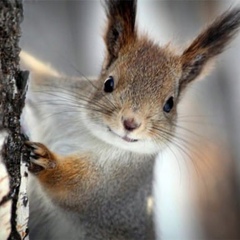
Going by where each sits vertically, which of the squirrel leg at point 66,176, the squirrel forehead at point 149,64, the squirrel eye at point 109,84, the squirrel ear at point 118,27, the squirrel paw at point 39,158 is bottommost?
the squirrel leg at point 66,176

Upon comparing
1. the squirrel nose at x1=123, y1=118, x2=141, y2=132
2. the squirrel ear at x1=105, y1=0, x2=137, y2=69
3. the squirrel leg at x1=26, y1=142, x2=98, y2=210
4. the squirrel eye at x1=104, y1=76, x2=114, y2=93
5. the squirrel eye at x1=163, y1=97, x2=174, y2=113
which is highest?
the squirrel ear at x1=105, y1=0, x2=137, y2=69

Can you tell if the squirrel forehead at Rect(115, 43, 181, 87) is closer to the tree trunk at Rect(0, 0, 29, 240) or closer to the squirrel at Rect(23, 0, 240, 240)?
the squirrel at Rect(23, 0, 240, 240)

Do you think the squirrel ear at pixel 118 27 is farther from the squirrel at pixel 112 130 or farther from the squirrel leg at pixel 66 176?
the squirrel leg at pixel 66 176

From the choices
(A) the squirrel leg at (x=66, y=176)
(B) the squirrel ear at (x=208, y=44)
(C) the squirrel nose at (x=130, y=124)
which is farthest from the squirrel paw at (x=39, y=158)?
(B) the squirrel ear at (x=208, y=44)

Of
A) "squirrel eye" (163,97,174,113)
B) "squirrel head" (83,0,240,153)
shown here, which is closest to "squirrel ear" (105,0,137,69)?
"squirrel head" (83,0,240,153)

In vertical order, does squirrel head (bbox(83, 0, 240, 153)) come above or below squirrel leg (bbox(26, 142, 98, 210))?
above

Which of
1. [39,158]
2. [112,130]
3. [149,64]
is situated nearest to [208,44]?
[149,64]
